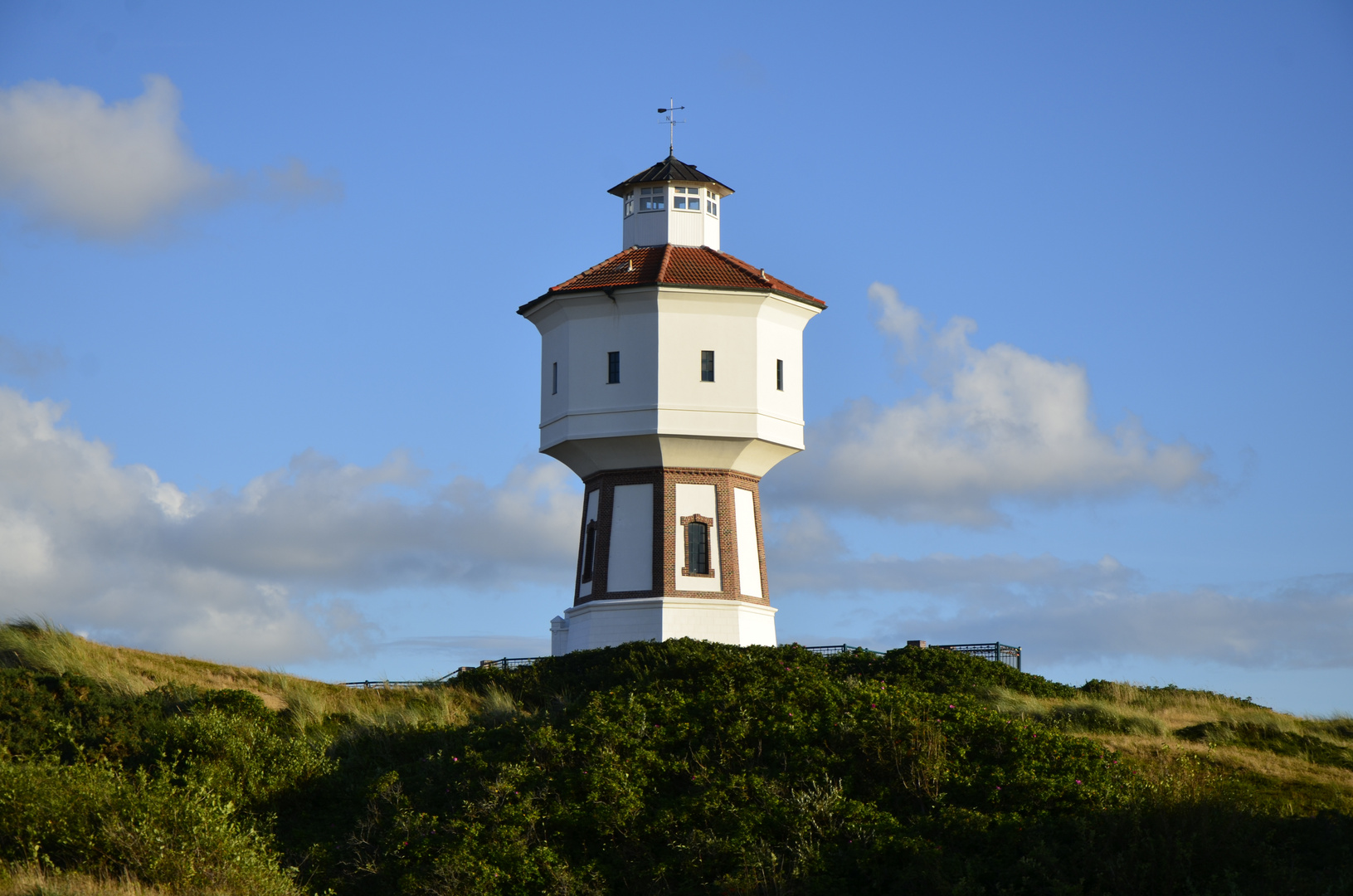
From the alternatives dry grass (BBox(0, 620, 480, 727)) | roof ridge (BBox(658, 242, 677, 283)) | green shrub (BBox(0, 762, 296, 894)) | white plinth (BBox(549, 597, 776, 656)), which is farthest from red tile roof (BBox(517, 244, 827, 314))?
green shrub (BBox(0, 762, 296, 894))

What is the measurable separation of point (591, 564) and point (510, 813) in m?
22.1

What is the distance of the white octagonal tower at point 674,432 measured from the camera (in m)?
41.0

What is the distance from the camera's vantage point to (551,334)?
43.8 meters

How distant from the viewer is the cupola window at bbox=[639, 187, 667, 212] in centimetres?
4516

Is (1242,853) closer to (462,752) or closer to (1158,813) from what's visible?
(1158,813)

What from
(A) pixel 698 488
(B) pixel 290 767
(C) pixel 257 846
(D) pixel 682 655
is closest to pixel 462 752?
(B) pixel 290 767

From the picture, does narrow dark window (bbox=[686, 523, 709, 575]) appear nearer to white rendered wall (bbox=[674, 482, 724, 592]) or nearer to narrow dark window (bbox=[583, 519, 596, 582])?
white rendered wall (bbox=[674, 482, 724, 592])

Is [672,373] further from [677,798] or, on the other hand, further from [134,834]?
[134,834]

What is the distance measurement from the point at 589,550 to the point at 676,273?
8.36 meters

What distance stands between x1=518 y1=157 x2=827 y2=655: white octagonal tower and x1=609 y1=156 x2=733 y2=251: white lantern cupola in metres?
1.91

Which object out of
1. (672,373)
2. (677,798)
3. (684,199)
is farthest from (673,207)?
(677,798)

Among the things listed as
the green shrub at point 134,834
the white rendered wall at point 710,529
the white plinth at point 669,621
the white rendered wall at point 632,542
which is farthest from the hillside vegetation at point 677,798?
the white rendered wall at point 632,542

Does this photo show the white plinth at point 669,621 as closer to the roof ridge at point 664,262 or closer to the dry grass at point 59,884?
the roof ridge at point 664,262

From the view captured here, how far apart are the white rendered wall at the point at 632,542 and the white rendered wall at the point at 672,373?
3.45ft
